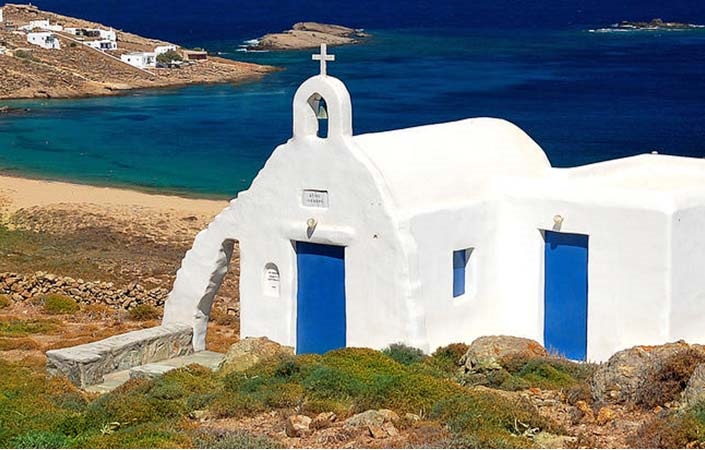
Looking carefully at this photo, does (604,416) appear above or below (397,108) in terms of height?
below

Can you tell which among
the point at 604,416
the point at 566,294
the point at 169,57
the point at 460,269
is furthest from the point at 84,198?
the point at 169,57

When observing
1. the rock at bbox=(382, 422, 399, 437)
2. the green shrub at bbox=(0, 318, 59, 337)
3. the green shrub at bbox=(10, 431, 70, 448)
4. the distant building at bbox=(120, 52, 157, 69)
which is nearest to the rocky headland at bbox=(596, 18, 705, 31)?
the distant building at bbox=(120, 52, 157, 69)

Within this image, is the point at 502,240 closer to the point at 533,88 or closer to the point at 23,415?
the point at 23,415

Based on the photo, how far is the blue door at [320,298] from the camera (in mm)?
17094

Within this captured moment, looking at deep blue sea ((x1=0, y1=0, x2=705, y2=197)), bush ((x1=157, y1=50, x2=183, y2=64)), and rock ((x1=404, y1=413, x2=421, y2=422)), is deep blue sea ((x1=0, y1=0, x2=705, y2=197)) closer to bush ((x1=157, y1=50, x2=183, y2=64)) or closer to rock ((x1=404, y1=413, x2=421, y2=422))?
bush ((x1=157, y1=50, x2=183, y2=64))

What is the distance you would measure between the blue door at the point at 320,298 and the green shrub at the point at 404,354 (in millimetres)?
1106

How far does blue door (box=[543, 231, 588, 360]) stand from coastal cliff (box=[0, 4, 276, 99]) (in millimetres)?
71911

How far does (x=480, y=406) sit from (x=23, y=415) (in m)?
4.76

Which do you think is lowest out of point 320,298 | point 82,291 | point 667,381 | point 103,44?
point 82,291

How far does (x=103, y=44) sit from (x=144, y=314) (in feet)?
268

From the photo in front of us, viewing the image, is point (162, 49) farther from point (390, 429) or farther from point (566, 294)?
point (390, 429)

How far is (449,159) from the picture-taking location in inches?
683

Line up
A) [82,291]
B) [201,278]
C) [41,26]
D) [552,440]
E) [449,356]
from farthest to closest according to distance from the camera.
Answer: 1. [41,26]
2. [82,291]
3. [201,278]
4. [449,356]
5. [552,440]

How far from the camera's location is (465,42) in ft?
442
